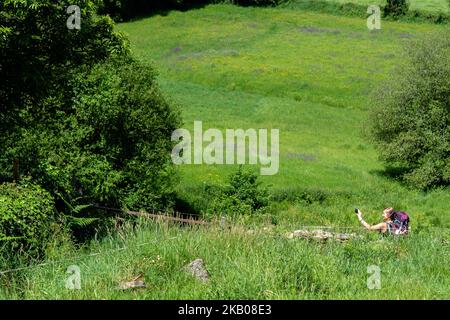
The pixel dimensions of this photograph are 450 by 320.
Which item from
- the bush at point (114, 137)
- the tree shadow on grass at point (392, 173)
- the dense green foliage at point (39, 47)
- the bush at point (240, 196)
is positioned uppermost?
the dense green foliage at point (39, 47)

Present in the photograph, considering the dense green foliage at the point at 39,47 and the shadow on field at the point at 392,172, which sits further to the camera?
the shadow on field at the point at 392,172

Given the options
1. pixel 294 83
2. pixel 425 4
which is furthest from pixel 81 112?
pixel 425 4

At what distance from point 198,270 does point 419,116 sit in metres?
36.6

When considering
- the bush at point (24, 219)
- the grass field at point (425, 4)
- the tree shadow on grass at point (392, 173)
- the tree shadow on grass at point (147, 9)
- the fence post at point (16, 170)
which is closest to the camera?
the bush at point (24, 219)

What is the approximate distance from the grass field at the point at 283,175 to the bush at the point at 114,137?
3.99m

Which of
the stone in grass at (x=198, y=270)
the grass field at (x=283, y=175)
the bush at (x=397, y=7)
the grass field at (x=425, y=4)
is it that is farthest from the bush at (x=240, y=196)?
the grass field at (x=425, y=4)

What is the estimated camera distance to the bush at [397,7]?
293 ft

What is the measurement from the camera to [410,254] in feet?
41.8

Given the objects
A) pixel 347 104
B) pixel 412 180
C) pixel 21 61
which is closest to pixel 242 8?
pixel 347 104

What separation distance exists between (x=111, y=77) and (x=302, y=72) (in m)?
40.5

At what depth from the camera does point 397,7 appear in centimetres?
8925

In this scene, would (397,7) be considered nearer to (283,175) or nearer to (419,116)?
(419,116)

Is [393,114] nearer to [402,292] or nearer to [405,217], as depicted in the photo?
[405,217]

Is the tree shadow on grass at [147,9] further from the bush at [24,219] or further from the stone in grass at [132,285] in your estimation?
the stone in grass at [132,285]
